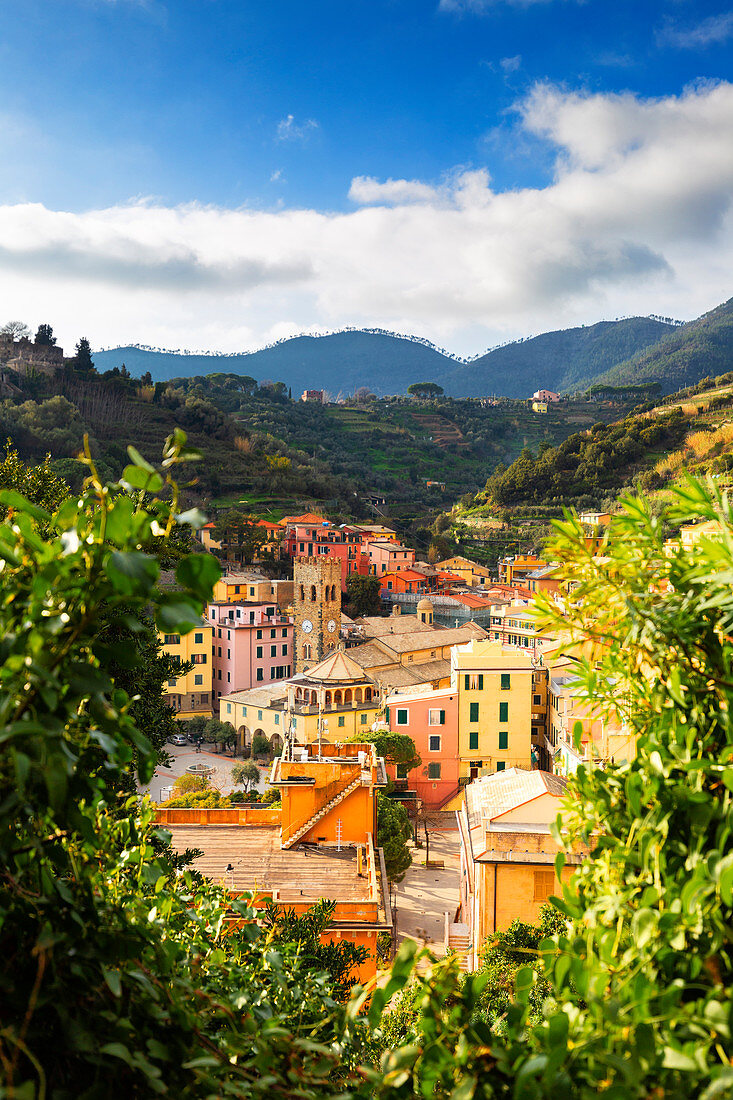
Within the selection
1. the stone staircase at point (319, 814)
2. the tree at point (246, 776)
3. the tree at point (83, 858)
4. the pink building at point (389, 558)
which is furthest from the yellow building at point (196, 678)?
the tree at point (83, 858)

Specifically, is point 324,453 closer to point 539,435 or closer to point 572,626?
point 539,435

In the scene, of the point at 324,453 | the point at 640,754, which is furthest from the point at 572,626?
the point at 324,453

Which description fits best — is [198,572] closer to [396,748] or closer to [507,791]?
[507,791]

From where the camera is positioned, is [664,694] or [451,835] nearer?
[664,694]

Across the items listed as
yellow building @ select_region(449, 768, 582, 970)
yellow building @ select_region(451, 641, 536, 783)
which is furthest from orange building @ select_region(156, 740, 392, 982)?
yellow building @ select_region(451, 641, 536, 783)

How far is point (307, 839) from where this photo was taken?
11.6m

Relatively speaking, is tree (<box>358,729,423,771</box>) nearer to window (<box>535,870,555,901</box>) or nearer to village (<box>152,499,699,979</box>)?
village (<box>152,499,699,979</box>)

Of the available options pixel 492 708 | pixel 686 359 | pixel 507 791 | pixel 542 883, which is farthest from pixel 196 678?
pixel 686 359

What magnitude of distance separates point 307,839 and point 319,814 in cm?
40

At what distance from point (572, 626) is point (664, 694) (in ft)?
0.72

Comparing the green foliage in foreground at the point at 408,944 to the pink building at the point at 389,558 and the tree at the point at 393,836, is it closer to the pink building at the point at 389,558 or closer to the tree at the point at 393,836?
the tree at the point at 393,836

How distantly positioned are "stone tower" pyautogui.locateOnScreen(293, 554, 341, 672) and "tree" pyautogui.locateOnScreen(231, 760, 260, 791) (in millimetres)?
12288

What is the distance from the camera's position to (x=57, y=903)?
1300mm

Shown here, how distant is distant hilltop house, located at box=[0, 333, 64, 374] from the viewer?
60.4 metres
